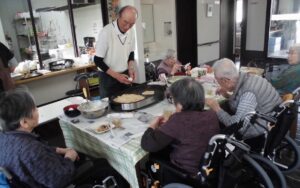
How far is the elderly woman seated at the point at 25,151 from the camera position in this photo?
1.04m

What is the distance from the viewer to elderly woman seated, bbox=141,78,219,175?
3.87ft

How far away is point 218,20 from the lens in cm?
565

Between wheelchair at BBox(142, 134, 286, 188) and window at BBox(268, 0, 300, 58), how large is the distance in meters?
4.98

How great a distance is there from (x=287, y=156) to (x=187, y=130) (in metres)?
1.57

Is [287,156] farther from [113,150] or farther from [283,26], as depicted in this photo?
[283,26]

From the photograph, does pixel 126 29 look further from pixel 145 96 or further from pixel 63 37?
pixel 63 37

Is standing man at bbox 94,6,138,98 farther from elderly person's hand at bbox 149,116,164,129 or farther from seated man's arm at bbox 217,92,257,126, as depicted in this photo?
seated man's arm at bbox 217,92,257,126

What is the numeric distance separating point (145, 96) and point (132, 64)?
0.65 meters

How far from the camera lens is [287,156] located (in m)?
2.23

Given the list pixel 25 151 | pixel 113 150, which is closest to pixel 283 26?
pixel 113 150

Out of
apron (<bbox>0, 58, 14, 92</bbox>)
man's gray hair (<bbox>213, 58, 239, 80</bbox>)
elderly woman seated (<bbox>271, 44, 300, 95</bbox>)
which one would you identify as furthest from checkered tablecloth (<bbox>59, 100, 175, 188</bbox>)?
elderly woman seated (<bbox>271, 44, 300, 95</bbox>)

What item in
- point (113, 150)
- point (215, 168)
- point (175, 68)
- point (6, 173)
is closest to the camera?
point (6, 173)

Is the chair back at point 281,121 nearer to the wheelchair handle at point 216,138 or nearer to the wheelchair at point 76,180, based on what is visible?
the wheelchair handle at point 216,138

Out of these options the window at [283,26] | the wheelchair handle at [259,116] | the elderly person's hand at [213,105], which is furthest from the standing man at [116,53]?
the window at [283,26]
